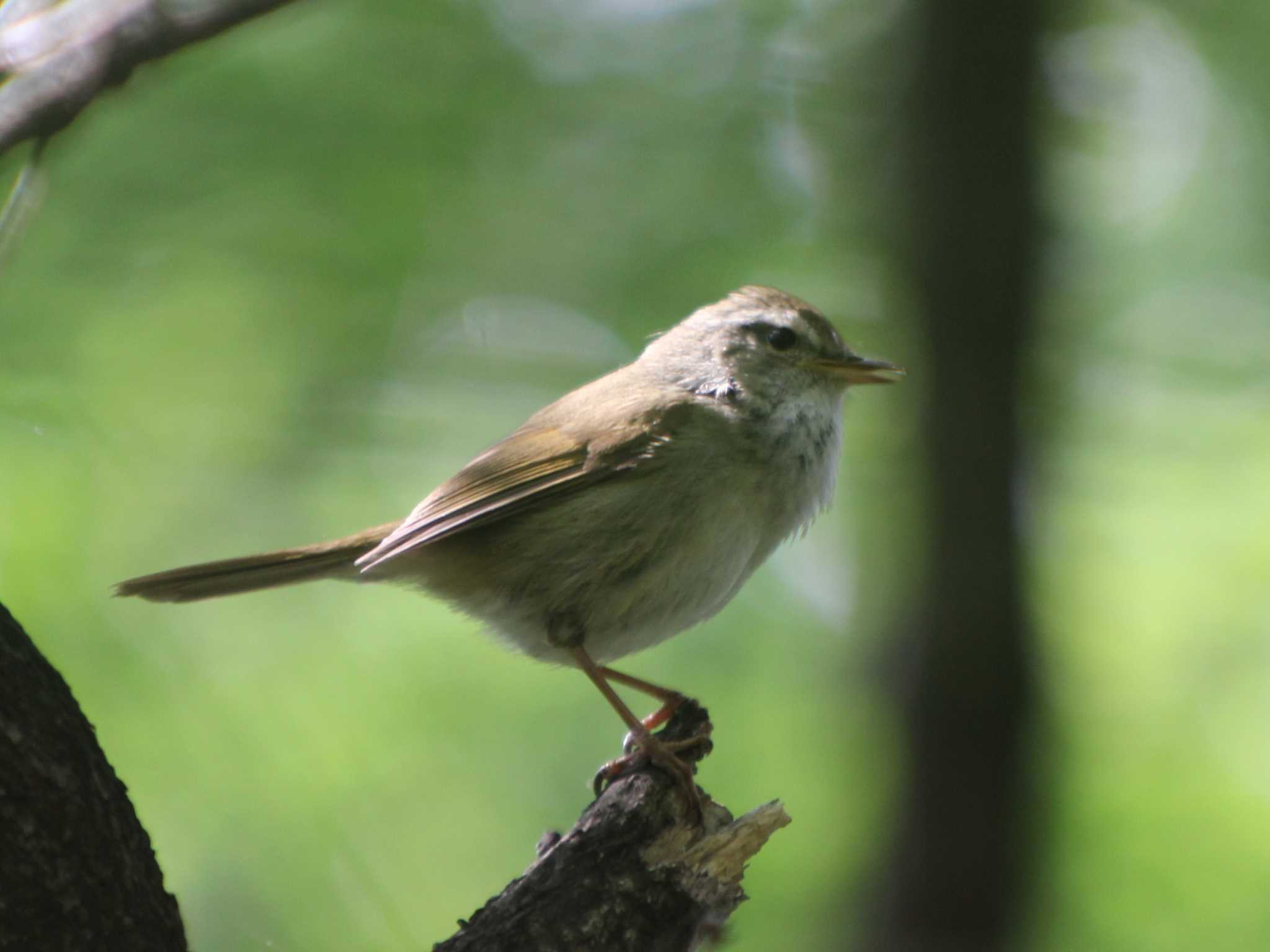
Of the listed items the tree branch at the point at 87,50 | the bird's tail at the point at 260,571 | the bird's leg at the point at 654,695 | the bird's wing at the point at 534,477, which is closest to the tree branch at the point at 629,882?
the bird's leg at the point at 654,695

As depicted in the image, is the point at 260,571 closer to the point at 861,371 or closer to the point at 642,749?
the point at 642,749

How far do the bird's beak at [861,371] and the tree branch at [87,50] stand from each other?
8.19 ft

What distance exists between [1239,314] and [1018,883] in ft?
12.7

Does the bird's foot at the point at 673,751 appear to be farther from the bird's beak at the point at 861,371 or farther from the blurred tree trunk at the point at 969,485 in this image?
the blurred tree trunk at the point at 969,485

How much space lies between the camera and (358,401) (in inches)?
282

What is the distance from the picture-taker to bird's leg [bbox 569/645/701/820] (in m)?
3.38

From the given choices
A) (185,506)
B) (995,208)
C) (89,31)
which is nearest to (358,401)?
(185,506)

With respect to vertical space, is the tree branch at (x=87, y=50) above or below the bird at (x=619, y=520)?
above

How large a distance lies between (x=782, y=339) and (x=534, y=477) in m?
1.16

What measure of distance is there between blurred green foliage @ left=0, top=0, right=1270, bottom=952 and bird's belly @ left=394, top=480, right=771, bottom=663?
2.25 metres

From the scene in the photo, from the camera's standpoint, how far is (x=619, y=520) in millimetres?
4164

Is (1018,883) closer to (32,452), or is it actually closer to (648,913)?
(648,913)

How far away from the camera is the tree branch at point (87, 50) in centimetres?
276

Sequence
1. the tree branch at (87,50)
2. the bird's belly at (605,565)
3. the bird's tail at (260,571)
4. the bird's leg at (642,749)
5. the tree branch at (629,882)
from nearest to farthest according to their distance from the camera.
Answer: the tree branch at (87,50), the tree branch at (629,882), the bird's leg at (642,749), the bird's belly at (605,565), the bird's tail at (260,571)
